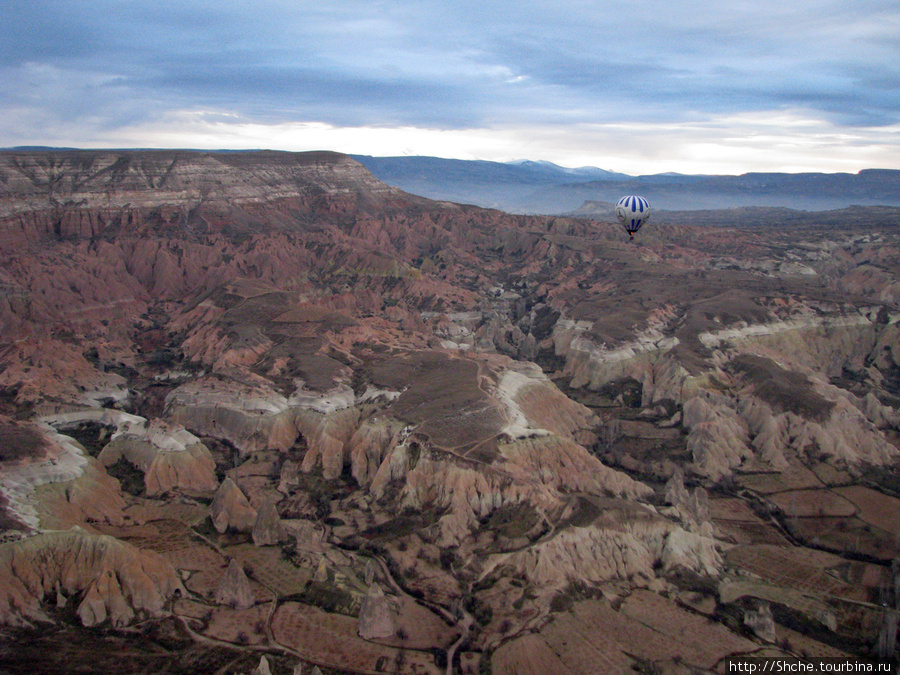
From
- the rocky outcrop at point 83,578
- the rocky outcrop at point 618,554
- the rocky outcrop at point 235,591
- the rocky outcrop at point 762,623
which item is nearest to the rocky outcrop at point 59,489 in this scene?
the rocky outcrop at point 83,578

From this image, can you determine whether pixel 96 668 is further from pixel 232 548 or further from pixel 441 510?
pixel 441 510

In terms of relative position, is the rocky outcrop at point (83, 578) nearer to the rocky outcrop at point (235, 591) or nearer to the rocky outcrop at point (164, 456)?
the rocky outcrop at point (235, 591)

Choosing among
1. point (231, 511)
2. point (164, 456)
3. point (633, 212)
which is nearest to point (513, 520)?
point (231, 511)

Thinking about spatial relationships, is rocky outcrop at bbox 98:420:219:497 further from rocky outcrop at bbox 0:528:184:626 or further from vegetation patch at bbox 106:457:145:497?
rocky outcrop at bbox 0:528:184:626

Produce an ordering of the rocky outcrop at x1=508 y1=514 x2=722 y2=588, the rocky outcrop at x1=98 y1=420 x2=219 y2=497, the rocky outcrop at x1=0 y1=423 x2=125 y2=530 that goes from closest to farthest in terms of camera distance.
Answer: the rocky outcrop at x1=508 y1=514 x2=722 y2=588 → the rocky outcrop at x1=0 y1=423 x2=125 y2=530 → the rocky outcrop at x1=98 y1=420 x2=219 y2=497

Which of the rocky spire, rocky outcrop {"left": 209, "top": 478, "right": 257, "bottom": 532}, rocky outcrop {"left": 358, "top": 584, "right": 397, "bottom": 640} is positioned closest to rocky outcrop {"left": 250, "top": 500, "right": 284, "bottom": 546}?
the rocky spire

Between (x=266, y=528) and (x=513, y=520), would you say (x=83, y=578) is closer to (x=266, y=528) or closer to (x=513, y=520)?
(x=266, y=528)

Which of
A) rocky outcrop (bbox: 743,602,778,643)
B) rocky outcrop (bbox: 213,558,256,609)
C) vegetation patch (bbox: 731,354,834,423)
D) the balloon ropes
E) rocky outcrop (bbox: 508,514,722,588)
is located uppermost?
the balloon ropes
